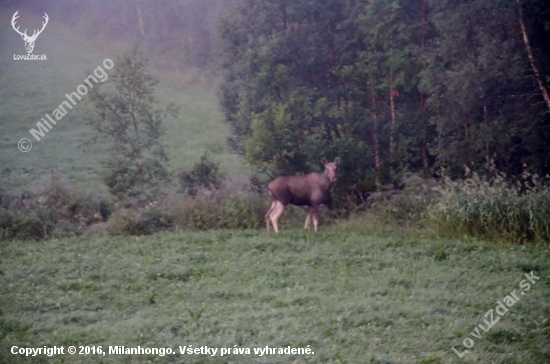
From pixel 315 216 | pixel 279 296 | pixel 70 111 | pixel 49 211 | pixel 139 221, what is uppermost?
pixel 70 111

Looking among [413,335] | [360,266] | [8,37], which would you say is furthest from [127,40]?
[413,335]

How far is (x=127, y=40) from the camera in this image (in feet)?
129

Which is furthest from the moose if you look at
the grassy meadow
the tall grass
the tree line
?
the tall grass

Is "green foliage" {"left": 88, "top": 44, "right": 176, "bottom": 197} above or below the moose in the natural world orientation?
above

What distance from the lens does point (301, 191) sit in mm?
13422

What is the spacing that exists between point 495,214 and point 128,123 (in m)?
10.4

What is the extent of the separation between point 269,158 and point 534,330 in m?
9.64

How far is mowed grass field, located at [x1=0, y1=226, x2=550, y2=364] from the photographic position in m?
6.48

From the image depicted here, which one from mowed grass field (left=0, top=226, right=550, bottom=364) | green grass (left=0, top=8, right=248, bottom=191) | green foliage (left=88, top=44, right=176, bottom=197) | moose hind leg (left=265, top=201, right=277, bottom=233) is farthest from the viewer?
green grass (left=0, top=8, right=248, bottom=191)

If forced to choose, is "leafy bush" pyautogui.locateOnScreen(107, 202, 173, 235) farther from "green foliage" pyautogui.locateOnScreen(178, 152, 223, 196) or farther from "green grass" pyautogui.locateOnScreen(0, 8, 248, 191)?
"green grass" pyautogui.locateOnScreen(0, 8, 248, 191)

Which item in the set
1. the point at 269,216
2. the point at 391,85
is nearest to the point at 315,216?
the point at 269,216

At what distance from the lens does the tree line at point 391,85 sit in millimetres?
13508

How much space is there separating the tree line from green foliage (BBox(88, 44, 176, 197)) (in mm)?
3004

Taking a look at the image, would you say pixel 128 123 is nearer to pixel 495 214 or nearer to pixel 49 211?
pixel 49 211
